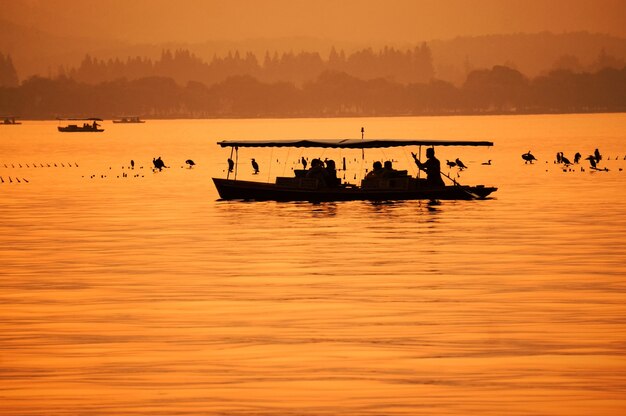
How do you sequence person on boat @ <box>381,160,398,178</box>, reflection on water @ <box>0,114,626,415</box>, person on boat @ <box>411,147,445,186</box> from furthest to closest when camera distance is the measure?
person on boat @ <box>381,160,398,178</box> → person on boat @ <box>411,147,445,186</box> → reflection on water @ <box>0,114,626,415</box>

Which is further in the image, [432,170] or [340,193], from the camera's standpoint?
[340,193]

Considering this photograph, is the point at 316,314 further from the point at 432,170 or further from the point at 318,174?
the point at 318,174

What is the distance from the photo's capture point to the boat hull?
59.5m

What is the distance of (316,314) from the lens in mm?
27891

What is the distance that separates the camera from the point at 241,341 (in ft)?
80.6

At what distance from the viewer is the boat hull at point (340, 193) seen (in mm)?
59469

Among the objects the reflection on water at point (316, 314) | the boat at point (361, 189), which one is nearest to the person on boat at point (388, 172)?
the boat at point (361, 189)

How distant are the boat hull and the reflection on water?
2540mm

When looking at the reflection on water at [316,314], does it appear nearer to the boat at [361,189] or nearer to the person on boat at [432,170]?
the boat at [361,189]

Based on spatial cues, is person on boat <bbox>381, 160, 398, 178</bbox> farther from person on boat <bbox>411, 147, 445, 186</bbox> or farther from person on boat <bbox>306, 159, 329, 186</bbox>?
person on boat <bbox>306, 159, 329, 186</bbox>

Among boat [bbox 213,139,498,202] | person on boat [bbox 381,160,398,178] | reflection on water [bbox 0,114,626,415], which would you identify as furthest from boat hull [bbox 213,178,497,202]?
reflection on water [bbox 0,114,626,415]

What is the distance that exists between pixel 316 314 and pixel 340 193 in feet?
107

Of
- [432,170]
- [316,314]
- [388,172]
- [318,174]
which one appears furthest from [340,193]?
[316,314]

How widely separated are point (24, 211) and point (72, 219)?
7.04 m
